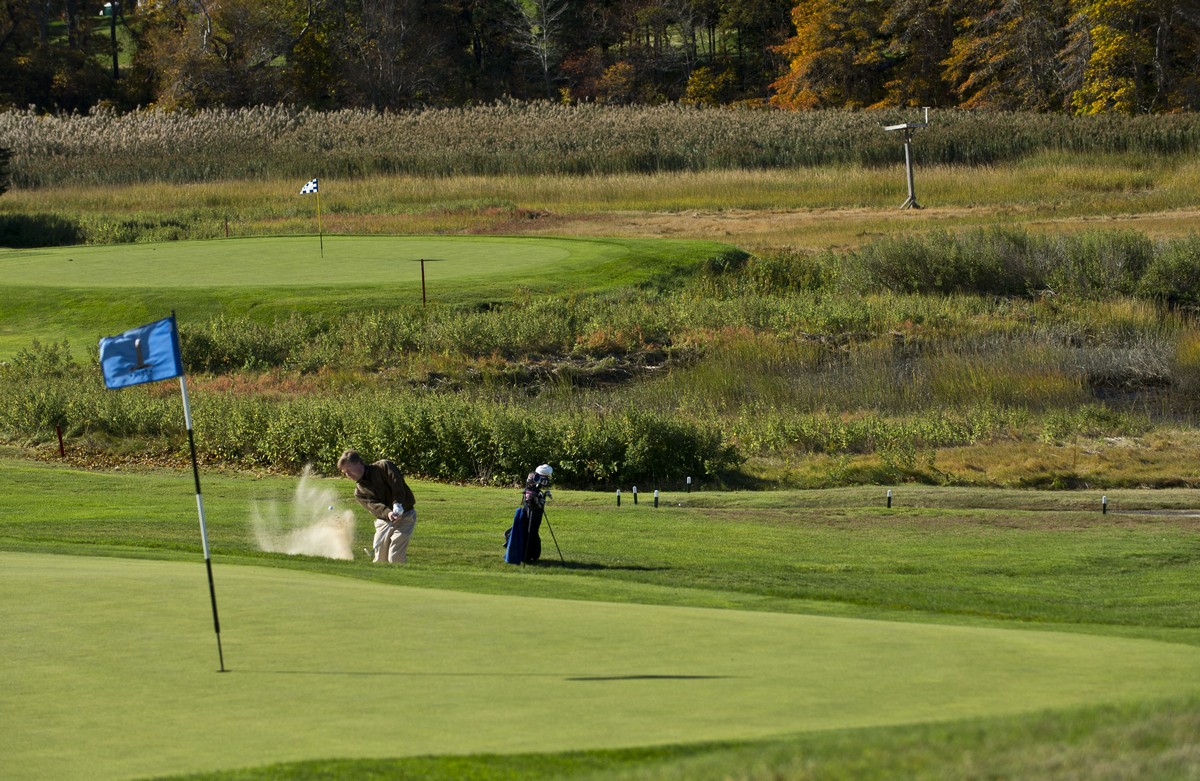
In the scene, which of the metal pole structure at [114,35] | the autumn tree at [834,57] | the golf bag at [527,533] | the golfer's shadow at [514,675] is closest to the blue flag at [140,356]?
the golfer's shadow at [514,675]

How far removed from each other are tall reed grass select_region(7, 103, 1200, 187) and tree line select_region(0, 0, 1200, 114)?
39.5 feet

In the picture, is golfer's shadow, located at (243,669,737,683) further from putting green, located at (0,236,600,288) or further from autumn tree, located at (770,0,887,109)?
autumn tree, located at (770,0,887,109)

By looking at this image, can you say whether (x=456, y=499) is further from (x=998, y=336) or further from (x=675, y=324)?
(x=998, y=336)

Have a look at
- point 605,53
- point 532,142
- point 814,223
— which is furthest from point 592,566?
point 605,53

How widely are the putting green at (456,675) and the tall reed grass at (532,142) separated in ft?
159

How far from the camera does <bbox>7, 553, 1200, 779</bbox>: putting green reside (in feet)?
21.4

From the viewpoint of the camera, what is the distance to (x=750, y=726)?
21.6 ft

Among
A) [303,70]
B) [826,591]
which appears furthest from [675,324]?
[303,70]

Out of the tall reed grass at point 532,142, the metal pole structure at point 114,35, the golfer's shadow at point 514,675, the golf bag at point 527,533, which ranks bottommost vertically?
the golf bag at point 527,533

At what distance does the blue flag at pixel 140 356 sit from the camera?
9.19 metres

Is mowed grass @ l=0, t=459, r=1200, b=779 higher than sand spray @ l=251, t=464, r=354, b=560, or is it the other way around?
mowed grass @ l=0, t=459, r=1200, b=779

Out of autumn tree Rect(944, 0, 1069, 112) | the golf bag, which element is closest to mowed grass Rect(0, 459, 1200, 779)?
the golf bag

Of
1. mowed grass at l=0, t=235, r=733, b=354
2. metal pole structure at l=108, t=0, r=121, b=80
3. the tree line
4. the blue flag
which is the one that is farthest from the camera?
metal pole structure at l=108, t=0, r=121, b=80

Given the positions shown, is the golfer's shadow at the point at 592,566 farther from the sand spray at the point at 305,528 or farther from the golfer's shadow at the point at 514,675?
the golfer's shadow at the point at 514,675
